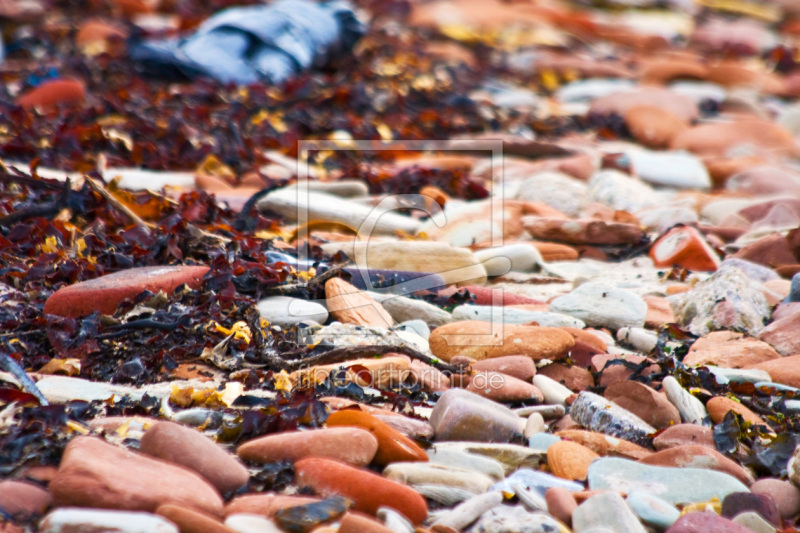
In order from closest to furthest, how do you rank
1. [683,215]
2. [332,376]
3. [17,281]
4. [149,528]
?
[149,528]
[332,376]
[17,281]
[683,215]

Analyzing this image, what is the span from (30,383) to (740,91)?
10.1m

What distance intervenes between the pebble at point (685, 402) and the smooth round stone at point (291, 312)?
1.30 metres

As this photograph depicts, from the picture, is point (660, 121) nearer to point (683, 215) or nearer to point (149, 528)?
point (683, 215)

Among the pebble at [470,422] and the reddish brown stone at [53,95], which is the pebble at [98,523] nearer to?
the pebble at [470,422]

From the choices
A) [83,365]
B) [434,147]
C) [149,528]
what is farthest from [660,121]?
[149,528]

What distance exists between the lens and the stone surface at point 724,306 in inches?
135

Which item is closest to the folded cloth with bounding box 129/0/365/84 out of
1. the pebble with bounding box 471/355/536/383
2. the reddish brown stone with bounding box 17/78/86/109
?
the reddish brown stone with bounding box 17/78/86/109

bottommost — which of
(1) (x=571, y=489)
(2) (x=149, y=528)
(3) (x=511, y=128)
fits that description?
(1) (x=571, y=489)

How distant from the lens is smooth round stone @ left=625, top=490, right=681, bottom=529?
6.61ft

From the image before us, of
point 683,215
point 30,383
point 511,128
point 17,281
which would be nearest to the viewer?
point 30,383

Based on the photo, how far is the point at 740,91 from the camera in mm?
10258

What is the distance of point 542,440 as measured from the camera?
7.82 ft

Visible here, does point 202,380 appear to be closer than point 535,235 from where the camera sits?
Yes

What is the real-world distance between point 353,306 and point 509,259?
4.09ft
